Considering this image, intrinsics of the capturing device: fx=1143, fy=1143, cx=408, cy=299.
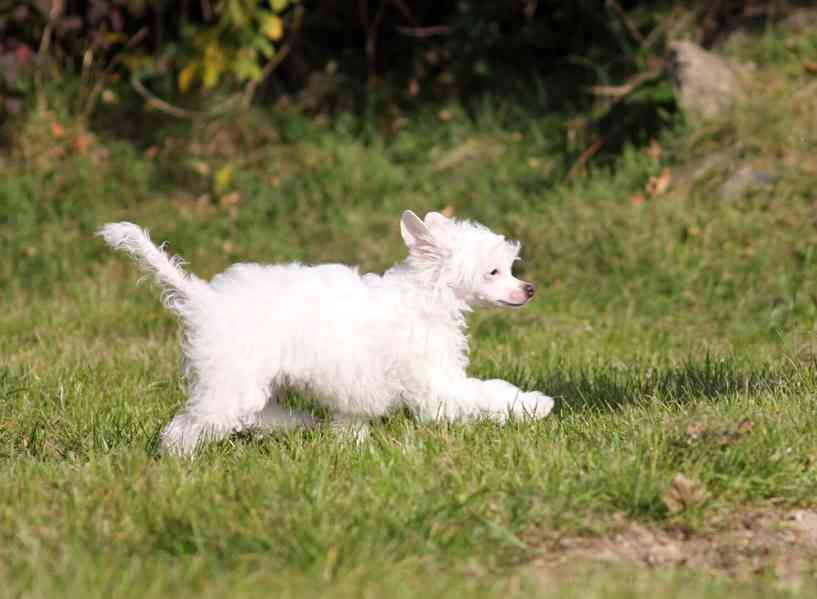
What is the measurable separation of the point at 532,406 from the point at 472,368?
1.23 m

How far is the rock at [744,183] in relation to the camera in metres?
7.73

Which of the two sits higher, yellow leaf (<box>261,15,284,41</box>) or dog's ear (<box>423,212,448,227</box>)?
yellow leaf (<box>261,15,284,41</box>)

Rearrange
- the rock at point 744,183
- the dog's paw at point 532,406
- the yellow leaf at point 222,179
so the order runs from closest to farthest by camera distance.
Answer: the dog's paw at point 532,406, the rock at point 744,183, the yellow leaf at point 222,179

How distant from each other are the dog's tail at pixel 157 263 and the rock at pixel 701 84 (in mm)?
5261

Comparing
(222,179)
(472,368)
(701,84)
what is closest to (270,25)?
(222,179)

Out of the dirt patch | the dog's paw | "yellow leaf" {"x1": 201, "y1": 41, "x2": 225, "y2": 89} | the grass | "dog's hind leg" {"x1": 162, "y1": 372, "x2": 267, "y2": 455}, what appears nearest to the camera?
the grass

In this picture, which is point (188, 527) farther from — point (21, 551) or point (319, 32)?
point (319, 32)

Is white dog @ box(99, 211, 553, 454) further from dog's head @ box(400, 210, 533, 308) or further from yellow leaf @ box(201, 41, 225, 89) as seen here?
yellow leaf @ box(201, 41, 225, 89)

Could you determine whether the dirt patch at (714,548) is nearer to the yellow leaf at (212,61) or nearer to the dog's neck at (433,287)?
the dog's neck at (433,287)

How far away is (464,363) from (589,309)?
108 inches

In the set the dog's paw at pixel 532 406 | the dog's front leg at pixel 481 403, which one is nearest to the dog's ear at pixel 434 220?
the dog's front leg at pixel 481 403

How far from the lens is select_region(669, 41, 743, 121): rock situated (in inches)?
334

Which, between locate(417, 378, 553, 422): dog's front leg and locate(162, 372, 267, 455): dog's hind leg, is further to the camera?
locate(417, 378, 553, 422): dog's front leg

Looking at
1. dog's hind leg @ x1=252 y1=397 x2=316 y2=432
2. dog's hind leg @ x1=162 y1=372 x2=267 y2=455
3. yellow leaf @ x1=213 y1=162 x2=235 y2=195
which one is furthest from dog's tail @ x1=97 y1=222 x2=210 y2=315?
yellow leaf @ x1=213 y1=162 x2=235 y2=195
